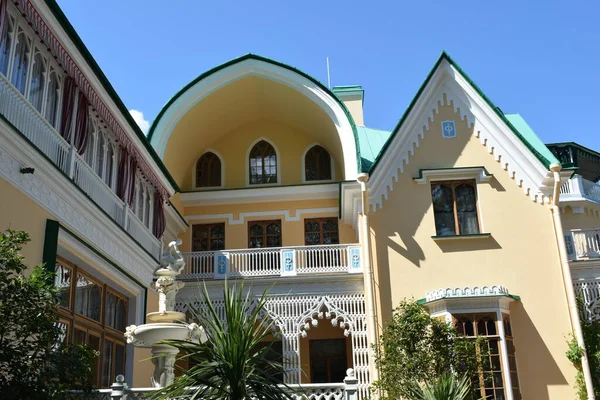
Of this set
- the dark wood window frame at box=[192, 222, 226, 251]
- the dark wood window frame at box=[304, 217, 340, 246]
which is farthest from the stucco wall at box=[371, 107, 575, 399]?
the dark wood window frame at box=[192, 222, 226, 251]

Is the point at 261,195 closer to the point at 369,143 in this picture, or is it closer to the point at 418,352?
the point at 369,143

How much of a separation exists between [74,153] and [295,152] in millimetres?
10986

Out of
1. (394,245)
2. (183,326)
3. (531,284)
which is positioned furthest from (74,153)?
(531,284)

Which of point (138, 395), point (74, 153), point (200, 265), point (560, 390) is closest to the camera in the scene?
point (138, 395)

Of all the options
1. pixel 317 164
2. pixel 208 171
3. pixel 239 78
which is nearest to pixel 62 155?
pixel 239 78

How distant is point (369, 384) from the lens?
15.9 metres

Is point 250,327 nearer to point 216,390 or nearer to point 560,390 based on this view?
point 216,390

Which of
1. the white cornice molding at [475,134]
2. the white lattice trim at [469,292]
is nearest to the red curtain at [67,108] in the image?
the white cornice molding at [475,134]

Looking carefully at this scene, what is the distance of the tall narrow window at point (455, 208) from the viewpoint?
17.4 meters

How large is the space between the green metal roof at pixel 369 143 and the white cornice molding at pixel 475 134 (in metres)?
0.77

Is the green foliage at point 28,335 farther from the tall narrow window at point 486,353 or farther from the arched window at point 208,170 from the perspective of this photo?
the arched window at point 208,170

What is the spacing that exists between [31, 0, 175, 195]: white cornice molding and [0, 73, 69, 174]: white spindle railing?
131 centimetres

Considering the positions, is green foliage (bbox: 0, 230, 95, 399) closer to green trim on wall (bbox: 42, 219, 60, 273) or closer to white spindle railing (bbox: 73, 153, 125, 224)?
green trim on wall (bbox: 42, 219, 60, 273)

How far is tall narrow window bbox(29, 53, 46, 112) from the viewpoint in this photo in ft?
35.1
